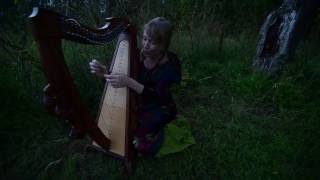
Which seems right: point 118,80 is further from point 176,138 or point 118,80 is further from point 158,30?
point 176,138

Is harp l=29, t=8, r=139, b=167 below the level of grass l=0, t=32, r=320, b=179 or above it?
above

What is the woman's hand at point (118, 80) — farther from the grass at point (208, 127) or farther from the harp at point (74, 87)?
the grass at point (208, 127)

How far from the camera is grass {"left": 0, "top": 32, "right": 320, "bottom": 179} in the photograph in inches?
122

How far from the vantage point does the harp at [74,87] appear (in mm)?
1931

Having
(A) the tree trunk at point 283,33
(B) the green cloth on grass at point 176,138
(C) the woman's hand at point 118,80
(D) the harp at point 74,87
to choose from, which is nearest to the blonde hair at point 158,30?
(D) the harp at point 74,87

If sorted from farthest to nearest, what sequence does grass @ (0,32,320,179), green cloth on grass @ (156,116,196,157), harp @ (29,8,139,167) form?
green cloth on grass @ (156,116,196,157)
grass @ (0,32,320,179)
harp @ (29,8,139,167)

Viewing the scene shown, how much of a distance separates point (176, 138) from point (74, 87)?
4.53 feet

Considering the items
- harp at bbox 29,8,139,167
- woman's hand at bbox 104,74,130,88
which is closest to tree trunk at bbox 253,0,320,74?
harp at bbox 29,8,139,167

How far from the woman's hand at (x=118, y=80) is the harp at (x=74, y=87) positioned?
0.36ft

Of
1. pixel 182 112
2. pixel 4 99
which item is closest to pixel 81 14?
pixel 4 99

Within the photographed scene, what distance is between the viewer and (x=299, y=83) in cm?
438

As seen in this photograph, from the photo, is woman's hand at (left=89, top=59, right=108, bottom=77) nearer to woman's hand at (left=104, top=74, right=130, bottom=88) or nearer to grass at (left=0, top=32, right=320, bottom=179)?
woman's hand at (left=104, top=74, right=130, bottom=88)

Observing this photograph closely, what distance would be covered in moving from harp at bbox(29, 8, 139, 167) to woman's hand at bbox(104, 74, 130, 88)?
11 cm

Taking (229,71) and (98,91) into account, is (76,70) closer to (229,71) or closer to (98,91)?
(98,91)
